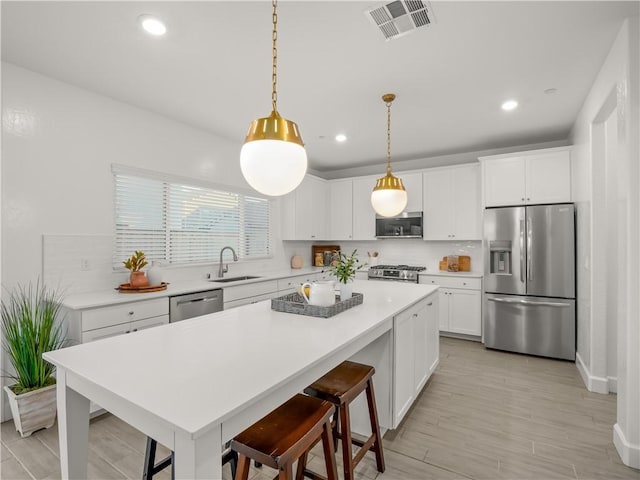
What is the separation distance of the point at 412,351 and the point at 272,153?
5.83 ft

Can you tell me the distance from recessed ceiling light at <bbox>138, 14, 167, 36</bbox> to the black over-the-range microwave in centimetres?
391

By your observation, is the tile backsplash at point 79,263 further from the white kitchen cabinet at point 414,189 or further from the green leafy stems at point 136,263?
the white kitchen cabinet at point 414,189

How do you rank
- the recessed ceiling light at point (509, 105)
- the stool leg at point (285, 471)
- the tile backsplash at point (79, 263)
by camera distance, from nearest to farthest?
1. the stool leg at point (285, 471)
2. the tile backsplash at point (79, 263)
3. the recessed ceiling light at point (509, 105)

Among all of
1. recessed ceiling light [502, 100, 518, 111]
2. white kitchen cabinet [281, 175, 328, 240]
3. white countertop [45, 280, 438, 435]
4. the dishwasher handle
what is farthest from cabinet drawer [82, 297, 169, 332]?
recessed ceiling light [502, 100, 518, 111]

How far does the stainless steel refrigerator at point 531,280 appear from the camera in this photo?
12.1 feet

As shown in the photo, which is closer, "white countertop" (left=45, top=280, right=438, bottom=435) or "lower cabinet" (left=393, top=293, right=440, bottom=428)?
"white countertop" (left=45, top=280, right=438, bottom=435)

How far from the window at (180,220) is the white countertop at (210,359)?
6.03 ft

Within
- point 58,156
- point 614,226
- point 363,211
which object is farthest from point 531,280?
point 58,156

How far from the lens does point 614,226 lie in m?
2.86

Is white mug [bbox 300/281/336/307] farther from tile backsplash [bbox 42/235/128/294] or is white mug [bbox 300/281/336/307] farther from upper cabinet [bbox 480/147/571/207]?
upper cabinet [bbox 480/147/571/207]

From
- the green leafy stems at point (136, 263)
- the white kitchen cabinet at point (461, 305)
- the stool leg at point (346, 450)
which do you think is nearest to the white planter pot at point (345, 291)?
the stool leg at point (346, 450)

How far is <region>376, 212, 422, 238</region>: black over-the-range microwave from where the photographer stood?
5.08 m

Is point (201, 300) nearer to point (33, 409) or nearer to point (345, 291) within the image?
point (33, 409)

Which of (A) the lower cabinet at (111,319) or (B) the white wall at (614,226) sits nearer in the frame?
(B) the white wall at (614,226)
